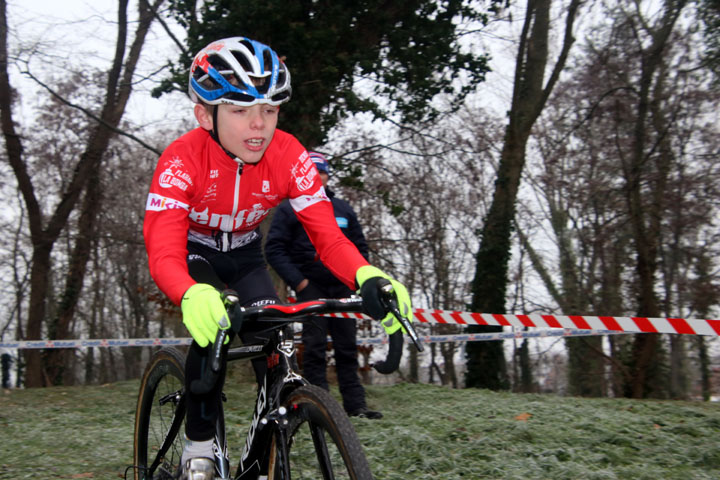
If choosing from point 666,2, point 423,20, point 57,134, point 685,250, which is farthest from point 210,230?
point 57,134

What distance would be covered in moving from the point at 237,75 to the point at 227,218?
0.68 meters

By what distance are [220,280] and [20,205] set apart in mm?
26426

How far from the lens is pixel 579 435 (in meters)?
5.10

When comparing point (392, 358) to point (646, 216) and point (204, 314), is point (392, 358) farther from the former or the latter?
point (646, 216)

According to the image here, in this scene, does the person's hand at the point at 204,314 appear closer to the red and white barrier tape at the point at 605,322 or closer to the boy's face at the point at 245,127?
the boy's face at the point at 245,127

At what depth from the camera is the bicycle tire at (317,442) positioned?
1986mm

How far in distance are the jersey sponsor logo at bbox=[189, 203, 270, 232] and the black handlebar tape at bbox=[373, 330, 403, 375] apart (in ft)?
3.56

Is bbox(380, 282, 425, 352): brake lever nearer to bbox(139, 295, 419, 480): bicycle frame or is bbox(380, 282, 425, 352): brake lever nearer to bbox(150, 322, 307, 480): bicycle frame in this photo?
bbox(139, 295, 419, 480): bicycle frame

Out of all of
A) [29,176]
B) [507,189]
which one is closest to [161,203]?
[507,189]

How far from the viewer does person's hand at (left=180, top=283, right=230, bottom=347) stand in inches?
82.2

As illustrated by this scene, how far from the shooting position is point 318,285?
616cm

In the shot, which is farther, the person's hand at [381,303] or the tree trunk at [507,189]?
the tree trunk at [507,189]

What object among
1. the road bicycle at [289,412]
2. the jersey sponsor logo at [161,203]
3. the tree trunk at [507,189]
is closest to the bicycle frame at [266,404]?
the road bicycle at [289,412]

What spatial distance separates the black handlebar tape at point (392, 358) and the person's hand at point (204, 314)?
53 centimetres
